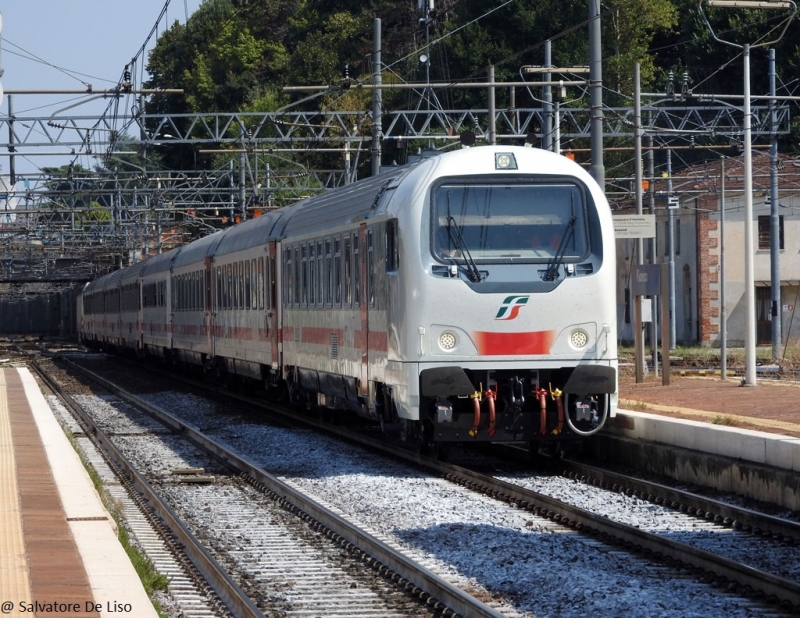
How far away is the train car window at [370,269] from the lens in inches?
607

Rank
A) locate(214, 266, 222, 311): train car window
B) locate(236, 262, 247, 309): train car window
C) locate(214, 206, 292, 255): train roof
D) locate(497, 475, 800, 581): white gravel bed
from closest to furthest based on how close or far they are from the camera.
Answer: locate(497, 475, 800, 581): white gravel bed, locate(214, 206, 292, 255): train roof, locate(236, 262, 247, 309): train car window, locate(214, 266, 222, 311): train car window

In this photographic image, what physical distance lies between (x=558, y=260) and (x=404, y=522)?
380cm

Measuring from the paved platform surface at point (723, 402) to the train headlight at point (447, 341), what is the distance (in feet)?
9.90

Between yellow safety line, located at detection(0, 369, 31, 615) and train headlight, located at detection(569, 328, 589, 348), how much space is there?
549cm

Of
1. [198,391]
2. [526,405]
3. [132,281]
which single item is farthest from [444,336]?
[132,281]

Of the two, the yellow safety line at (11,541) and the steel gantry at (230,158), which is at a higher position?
the steel gantry at (230,158)

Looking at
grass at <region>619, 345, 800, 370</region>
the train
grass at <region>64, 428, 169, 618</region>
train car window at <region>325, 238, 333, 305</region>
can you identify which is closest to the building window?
grass at <region>619, 345, 800, 370</region>

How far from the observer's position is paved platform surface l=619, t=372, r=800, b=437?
1505 cm

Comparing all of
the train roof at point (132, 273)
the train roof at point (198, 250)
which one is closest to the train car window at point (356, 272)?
the train roof at point (198, 250)

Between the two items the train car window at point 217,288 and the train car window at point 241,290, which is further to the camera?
the train car window at point 217,288

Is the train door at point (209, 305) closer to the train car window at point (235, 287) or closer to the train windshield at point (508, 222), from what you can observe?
the train car window at point (235, 287)

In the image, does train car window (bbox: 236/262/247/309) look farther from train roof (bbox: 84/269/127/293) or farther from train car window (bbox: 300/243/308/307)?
train roof (bbox: 84/269/127/293)

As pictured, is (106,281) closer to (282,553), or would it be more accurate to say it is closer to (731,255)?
(731,255)

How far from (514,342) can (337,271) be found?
13.5ft
